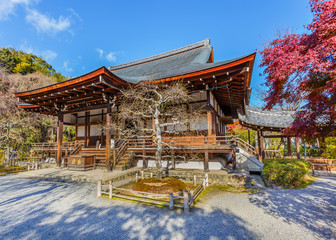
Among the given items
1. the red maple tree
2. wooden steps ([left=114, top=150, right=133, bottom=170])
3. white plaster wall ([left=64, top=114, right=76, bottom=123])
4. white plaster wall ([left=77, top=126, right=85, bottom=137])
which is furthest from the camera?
white plaster wall ([left=77, top=126, right=85, bottom=137])

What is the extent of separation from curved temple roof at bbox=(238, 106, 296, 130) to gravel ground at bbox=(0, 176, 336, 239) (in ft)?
25.4

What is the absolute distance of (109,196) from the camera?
5582mm

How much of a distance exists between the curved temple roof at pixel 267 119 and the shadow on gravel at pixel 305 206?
6878mm

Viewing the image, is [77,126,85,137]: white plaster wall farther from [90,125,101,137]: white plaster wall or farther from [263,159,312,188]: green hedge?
[263,159,312,188]: green hedge

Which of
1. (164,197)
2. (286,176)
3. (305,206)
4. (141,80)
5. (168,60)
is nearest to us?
(305,206)

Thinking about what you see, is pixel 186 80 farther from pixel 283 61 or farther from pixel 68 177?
pixel 68 177

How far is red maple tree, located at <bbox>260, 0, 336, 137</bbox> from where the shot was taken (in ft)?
10.5

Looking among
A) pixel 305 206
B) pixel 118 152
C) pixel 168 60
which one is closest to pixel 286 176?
pixel 305 206

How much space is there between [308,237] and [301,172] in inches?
188

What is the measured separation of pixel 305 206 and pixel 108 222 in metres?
5.47

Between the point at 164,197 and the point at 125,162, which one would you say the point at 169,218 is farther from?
the point at 125,162

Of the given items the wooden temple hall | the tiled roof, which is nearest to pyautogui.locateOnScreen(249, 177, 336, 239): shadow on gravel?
the wooden temple hall

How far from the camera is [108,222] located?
3852mm

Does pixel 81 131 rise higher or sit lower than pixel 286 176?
higher
